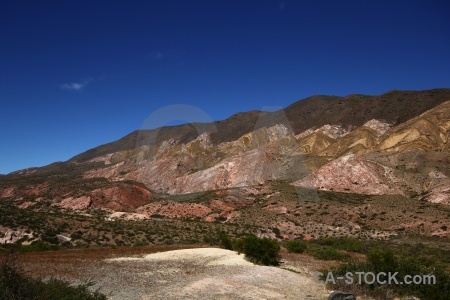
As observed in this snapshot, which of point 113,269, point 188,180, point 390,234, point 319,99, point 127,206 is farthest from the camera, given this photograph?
point 319,99

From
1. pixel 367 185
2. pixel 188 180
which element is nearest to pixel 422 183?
pixel 367 185

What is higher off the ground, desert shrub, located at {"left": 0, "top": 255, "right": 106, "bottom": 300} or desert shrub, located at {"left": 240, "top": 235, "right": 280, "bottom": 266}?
desert shrub, located at {"left": 0, "top": 255, "right": 106, "bottom": 300}

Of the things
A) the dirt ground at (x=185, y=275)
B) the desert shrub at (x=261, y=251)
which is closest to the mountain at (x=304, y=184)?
the dirt ground at (x=185, y=275)

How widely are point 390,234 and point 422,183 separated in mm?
30175

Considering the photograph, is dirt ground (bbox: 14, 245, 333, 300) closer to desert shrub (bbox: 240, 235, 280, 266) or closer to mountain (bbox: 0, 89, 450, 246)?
desert shrub (bbox: 240, 235, 280, 266)

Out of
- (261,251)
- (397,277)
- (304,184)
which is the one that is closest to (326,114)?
(304,184)

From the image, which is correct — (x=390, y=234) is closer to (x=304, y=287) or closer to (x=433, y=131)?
(x=304, y=287)

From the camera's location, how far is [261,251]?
21.2m

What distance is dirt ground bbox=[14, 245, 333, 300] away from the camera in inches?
483

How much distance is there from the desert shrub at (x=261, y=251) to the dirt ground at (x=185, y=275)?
684 mm

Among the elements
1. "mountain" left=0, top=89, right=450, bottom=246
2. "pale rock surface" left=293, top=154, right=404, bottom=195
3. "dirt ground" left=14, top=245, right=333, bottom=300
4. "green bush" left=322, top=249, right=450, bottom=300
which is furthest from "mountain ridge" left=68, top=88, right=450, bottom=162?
"green bush" left=322, top=249, right=450, bottom=300

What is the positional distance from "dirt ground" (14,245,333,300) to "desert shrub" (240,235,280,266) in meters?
0.68

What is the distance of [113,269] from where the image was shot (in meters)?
17.1

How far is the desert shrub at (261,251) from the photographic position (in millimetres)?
20672
